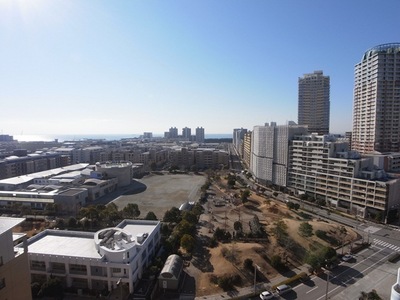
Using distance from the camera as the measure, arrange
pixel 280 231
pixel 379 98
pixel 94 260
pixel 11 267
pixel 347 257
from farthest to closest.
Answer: pixel 379 98 < pixel 280 231 < pixel 347 257 < pixel 94 260 < pixel 11 267

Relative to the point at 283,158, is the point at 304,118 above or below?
above

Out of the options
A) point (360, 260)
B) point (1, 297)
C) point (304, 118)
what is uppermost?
point (304, 118)

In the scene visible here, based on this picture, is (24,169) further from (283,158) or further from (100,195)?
(283,158)

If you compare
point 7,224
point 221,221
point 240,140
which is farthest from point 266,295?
point 240,140

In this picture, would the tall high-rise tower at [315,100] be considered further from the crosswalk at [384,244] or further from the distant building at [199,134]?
the distant building at [199,134]

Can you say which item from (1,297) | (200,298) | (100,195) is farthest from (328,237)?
(100,195)

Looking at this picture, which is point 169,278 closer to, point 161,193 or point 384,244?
point 384,244
